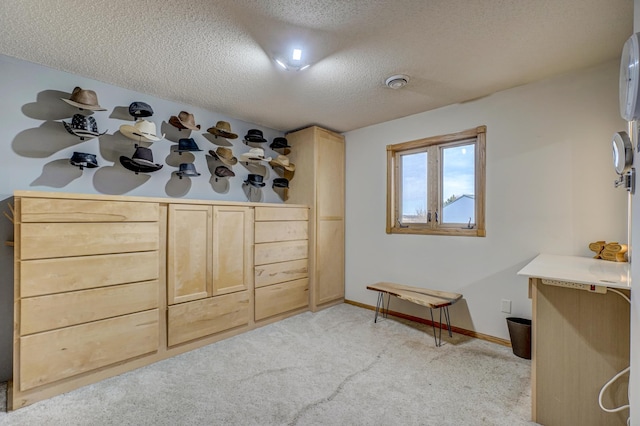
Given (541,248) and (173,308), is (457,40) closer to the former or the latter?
(541,248)

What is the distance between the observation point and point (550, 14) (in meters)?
1.66

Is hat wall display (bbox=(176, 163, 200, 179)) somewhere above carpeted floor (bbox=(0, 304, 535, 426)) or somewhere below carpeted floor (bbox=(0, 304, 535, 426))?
above

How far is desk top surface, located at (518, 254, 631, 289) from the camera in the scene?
1.42 m

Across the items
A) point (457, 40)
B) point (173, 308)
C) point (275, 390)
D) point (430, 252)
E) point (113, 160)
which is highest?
point (457, 40)

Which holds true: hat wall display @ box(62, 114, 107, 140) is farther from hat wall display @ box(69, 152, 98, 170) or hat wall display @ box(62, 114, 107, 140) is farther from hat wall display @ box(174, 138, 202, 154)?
hat wall display @ box(174, 138, 202, 154)

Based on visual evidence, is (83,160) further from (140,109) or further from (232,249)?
(232,249)

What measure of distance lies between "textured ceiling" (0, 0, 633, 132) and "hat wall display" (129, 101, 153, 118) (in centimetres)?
18

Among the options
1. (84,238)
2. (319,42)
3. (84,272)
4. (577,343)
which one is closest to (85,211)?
(84,238)

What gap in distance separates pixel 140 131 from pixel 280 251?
1.78 meters

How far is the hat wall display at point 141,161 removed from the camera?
2545 mm

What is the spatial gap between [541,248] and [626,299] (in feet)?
3.75

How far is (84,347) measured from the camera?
6.66 ft

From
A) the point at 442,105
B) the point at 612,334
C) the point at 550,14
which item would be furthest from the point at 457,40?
the point at 612,334

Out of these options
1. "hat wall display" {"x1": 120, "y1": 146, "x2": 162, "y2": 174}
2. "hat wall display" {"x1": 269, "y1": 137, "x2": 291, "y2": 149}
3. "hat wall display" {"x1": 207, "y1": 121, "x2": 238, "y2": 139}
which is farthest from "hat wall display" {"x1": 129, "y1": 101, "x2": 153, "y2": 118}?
"hat wall display" {"x1": 269, "y1": 137, "x2": 291, "y2": 149}
